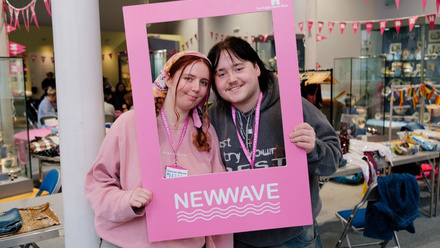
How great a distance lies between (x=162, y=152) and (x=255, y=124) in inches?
15.3

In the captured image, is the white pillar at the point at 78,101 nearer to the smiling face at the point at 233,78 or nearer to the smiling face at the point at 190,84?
the smiling face at the point at 190,84

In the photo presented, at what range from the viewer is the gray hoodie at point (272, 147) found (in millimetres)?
1624

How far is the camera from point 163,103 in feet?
5.14

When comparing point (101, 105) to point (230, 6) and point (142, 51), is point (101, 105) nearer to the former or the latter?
point (142, 51)

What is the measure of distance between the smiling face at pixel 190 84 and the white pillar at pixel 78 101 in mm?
438

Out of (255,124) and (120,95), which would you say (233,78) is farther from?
(120,95)

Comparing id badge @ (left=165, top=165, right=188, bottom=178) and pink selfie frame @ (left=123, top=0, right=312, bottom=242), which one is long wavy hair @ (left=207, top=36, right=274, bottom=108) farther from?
id badge @ (left=165, top=165, right=188, bottom=178)

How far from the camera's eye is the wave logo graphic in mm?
1490

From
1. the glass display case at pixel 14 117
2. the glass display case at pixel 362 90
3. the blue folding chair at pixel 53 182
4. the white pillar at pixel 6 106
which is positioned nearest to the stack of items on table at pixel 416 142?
the glass display case at pixel 362 90

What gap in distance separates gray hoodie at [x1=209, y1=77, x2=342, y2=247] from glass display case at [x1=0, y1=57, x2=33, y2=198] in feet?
11.3

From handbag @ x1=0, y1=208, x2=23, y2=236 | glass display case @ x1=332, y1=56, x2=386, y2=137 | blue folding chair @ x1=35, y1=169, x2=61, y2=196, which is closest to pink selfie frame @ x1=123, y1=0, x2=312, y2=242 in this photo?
handbag @ x1=0, y1=208, x2=23, y2=236

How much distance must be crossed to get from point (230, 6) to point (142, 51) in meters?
0.34

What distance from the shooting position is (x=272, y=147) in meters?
1.63

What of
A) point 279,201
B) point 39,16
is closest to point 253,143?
point 279,201
